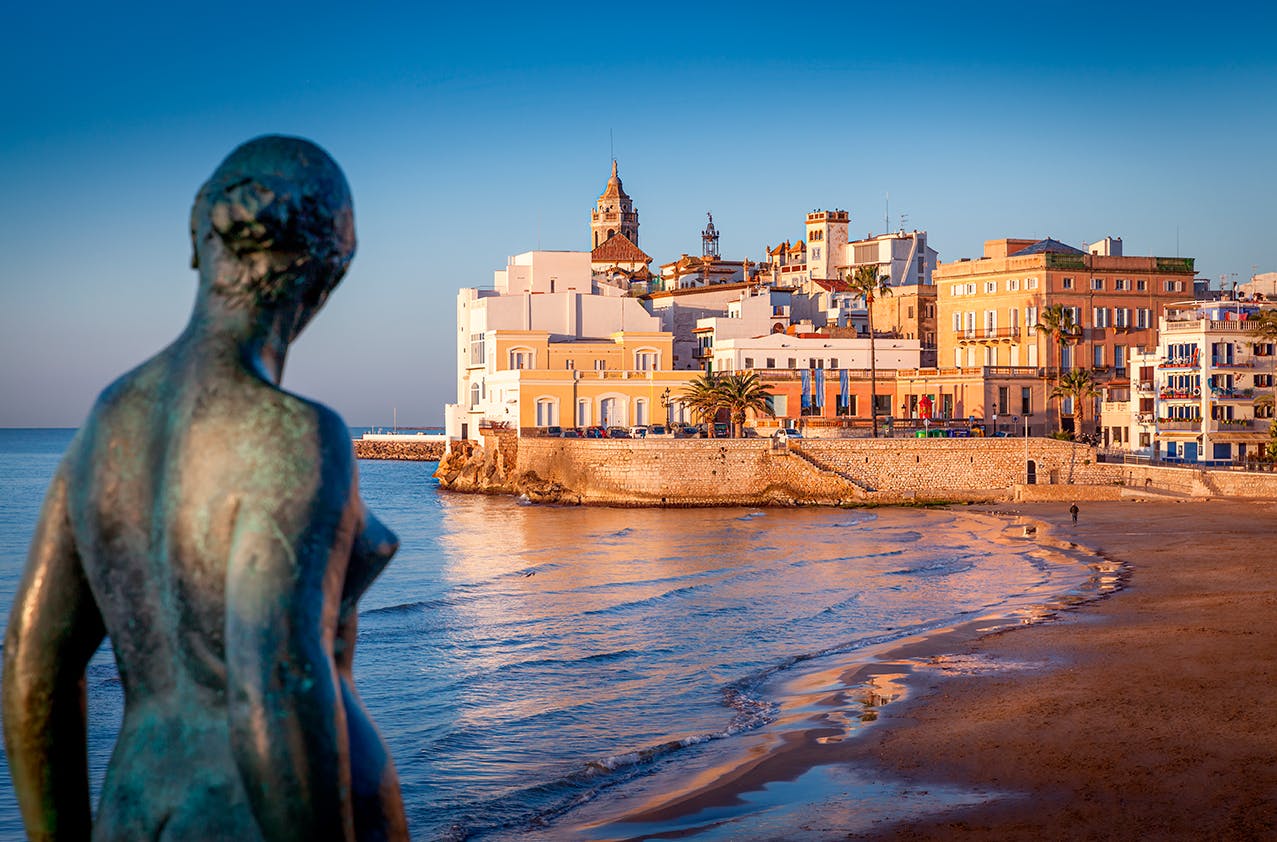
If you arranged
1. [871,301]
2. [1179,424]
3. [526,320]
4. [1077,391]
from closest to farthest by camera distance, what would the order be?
[1179,424] → [1077,391] → [871,301] → [526,320]

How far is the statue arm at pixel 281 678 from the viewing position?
1.76 meters

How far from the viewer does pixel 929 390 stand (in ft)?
233

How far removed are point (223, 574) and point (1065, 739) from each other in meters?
14.6

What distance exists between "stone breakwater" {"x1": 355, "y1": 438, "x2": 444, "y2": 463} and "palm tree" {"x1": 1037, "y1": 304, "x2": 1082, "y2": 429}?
178ft

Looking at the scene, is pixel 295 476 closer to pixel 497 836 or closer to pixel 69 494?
pixel 69 494

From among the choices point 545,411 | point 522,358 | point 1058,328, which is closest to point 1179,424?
point 1058,328

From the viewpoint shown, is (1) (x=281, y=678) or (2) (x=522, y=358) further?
(2) (x=522, y=358)

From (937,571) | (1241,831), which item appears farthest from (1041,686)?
(937,571)

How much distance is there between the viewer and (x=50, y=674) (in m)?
2.02

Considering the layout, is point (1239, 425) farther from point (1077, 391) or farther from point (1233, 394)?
point (1077, 391)

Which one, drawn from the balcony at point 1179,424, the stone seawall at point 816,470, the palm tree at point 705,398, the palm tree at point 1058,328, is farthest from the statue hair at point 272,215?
the palm tree at point 1058,328

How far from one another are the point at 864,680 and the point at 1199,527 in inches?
946

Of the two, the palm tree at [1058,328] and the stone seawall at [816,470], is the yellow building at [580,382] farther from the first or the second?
Result: the palm tree at [1058,328]

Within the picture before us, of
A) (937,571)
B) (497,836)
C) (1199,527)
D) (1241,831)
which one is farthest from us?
(1199,527)
